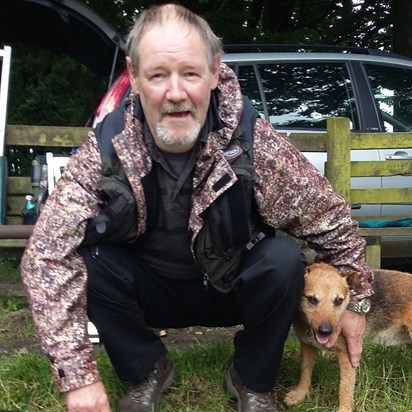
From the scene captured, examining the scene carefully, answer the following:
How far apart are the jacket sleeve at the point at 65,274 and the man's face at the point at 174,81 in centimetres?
30

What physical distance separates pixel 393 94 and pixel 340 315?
12.1 ft

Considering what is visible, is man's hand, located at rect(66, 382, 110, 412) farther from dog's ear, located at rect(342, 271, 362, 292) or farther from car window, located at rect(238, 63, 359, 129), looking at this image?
car window, located at rect(238, 63, 359, 129)

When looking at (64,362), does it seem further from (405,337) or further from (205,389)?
(405,337)

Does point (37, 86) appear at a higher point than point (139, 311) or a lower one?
higher

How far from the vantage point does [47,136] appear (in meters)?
4.88

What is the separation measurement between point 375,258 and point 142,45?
2420mm

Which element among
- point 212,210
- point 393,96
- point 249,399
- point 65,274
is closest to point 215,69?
point 212,210

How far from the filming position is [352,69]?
19.4 ft

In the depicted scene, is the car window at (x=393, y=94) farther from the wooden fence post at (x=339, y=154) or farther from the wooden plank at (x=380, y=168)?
the wooden fence post at (x=339, y=154)

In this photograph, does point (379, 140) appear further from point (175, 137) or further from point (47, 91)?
point (47, 91)

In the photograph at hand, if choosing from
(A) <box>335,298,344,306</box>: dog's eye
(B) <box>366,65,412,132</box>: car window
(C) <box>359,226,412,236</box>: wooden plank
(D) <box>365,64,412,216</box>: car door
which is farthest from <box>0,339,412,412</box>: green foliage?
(B) <box>366,65,412,132</box>: car window

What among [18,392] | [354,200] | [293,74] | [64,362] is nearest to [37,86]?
[293,74]

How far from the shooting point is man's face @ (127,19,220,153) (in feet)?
8.04

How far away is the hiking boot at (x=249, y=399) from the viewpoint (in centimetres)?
276
